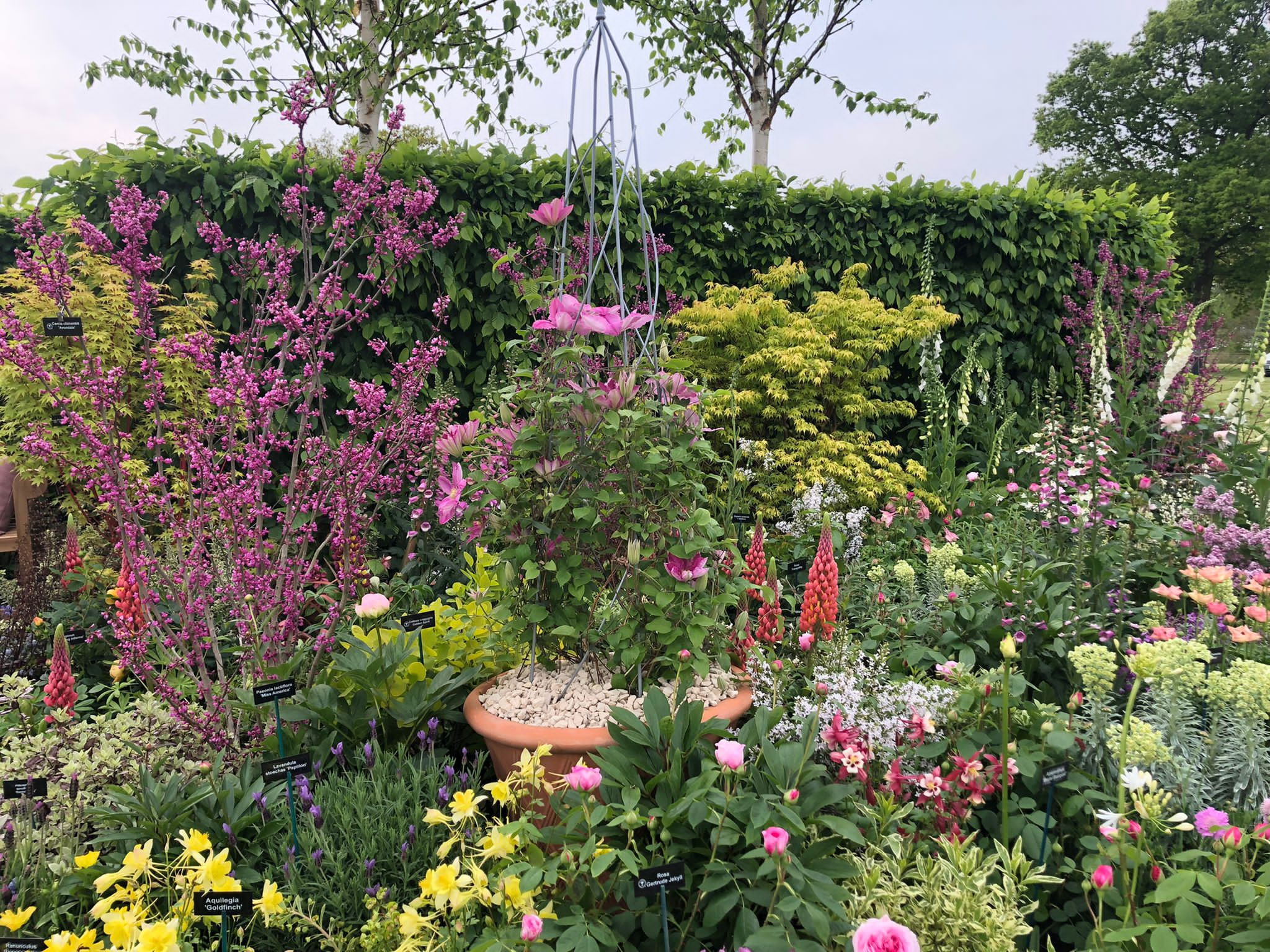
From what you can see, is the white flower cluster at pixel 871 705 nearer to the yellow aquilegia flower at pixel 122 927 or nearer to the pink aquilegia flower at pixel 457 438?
the pink aquilegia flower at pixel 457 438

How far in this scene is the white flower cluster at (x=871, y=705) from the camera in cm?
184

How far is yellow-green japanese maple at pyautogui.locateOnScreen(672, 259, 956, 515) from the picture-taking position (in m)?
4.24

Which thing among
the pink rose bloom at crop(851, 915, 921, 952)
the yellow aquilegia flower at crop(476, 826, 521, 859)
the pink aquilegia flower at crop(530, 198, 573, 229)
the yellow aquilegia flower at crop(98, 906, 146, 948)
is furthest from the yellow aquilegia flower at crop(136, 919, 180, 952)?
the pink aquilegia flower at crop(530, 198, 573, 229)

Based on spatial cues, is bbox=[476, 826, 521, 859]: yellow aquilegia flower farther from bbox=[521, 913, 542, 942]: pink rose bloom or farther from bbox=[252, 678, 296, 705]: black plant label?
bbox=[252, 678, 296, 705]: black plant label

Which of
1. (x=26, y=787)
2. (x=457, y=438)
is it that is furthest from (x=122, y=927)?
(x=457, y=438)

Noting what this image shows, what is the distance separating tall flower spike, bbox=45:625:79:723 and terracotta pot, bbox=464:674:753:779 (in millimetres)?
1192

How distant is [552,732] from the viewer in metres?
1.87

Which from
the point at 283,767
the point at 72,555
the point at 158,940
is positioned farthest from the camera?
the point at 72,555

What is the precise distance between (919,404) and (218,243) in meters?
4.71

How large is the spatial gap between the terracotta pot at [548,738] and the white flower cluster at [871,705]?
122 mm

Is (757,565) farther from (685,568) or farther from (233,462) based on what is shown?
(233,462)

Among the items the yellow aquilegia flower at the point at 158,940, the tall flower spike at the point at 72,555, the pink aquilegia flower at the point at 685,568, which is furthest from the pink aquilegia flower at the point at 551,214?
the tall flower spike at the point at 72,555

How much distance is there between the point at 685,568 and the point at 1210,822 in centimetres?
120

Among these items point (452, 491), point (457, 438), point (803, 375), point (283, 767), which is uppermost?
point (803, 375)
